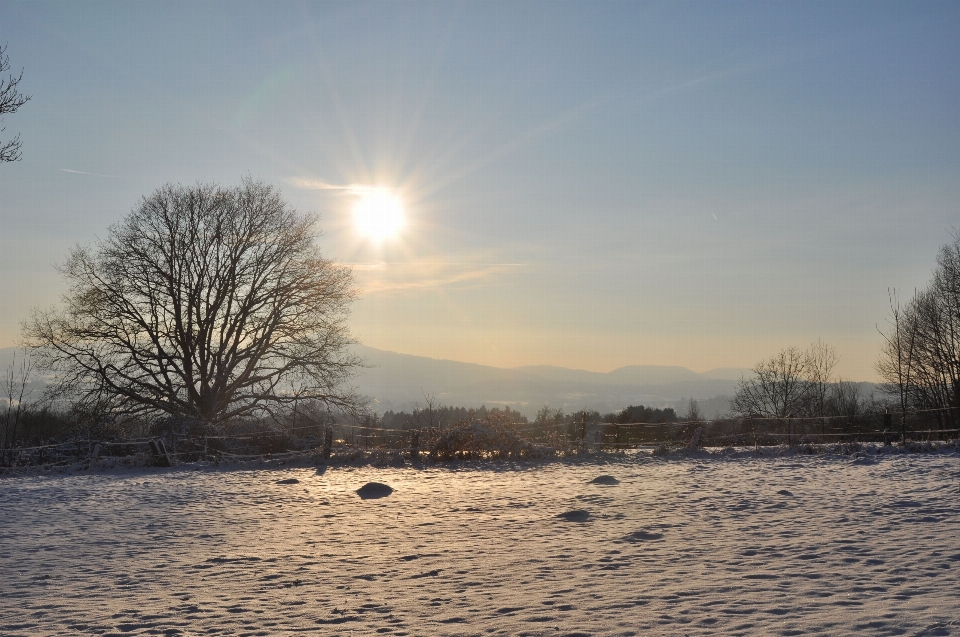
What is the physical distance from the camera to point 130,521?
13578 millimetres

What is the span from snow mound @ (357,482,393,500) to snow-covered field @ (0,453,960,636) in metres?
0.32

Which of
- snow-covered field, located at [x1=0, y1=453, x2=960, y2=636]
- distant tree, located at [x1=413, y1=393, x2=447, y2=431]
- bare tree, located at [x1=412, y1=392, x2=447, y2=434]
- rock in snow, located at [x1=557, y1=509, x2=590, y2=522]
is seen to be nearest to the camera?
snow-covered field, located at [x1=0, y1=453, x2=960, y2=636]

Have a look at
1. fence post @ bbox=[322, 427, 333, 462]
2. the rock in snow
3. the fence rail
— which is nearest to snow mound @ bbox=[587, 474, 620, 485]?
the rock in snow

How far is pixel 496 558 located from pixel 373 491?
7.45m

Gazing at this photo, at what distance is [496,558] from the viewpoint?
10211 millimetres

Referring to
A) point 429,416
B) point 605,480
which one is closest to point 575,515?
point 605,480

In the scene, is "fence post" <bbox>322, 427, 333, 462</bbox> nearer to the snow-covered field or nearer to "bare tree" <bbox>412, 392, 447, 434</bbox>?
"bare tree" <bbox>412, 392, 447, 434</bbox>

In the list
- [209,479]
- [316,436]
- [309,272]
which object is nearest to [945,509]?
[209,479]

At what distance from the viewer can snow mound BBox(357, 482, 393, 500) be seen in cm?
1670

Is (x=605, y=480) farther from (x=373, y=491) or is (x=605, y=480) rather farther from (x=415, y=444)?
(x=415, y=444)

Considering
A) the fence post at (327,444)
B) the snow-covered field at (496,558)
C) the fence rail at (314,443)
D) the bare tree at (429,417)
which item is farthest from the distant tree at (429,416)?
the snow-covered field at (496,558)

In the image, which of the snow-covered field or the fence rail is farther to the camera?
the fence rail

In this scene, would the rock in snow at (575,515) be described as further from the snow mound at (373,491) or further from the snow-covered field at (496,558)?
the snow mound at (373,491)

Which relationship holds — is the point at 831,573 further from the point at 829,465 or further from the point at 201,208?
the point at 201,208
